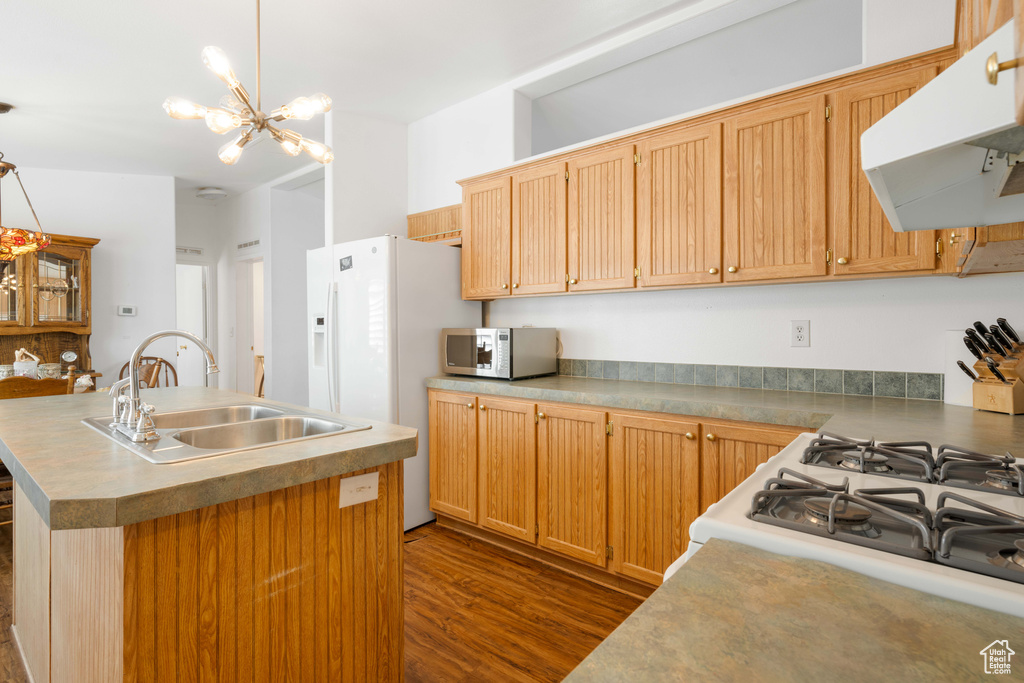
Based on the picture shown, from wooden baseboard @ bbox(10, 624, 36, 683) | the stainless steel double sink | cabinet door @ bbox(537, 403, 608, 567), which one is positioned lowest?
wooden baseboard @ bbox(10, 624, 36, 683)

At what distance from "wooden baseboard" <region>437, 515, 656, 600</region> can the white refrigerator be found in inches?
11.8

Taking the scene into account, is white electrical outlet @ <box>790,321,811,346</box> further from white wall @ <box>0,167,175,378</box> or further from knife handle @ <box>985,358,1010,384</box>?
white wall @ <box>0,167,175,378</box>

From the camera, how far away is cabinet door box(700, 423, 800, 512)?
1910 mm

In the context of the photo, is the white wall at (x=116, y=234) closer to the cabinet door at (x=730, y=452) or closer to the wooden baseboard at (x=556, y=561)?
the wooden baseboard at (x=556, y=561)

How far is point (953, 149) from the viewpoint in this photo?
0.78 meters

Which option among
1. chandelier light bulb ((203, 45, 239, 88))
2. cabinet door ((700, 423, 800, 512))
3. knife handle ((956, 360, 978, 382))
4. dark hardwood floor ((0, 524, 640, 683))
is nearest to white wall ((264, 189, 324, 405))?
dark hardwood floor ((0, 524, 640, 683))

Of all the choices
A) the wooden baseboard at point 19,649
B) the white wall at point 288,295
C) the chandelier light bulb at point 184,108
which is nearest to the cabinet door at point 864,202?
the chandelier light bulb at point 184,108

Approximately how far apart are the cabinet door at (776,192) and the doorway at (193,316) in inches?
234

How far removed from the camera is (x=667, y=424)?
2.14m

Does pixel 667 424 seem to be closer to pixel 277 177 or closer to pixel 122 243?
pixel 277 177

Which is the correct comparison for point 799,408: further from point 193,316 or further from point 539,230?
point 193,316

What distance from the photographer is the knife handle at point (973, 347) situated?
180 centimetres

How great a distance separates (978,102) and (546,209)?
2.37 m

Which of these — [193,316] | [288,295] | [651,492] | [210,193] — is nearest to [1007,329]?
[651,492]
